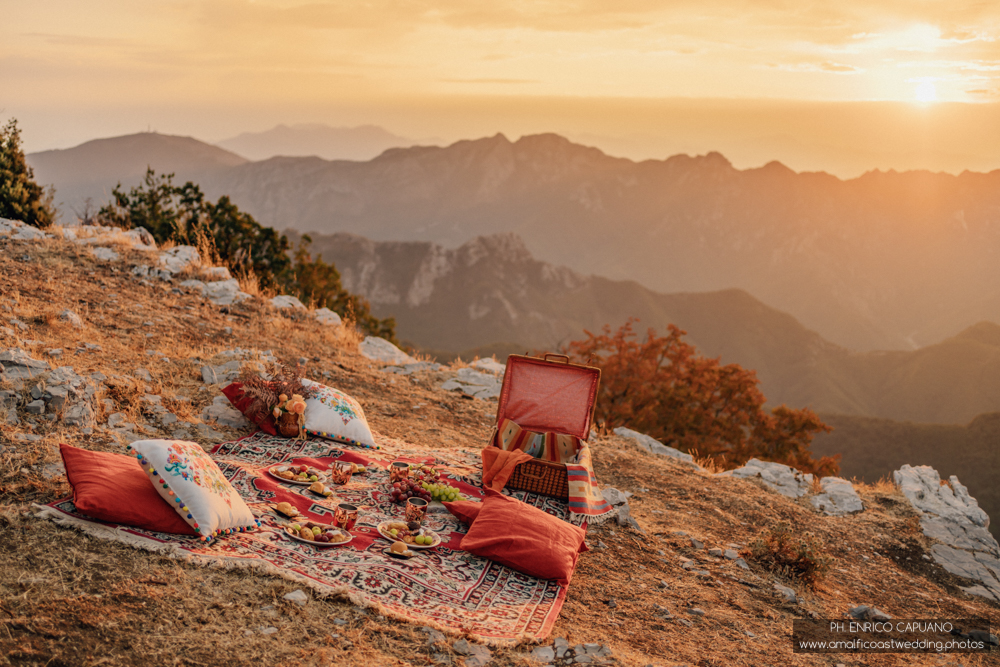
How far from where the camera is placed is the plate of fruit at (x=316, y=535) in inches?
176

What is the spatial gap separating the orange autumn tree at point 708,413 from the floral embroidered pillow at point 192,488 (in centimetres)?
1692

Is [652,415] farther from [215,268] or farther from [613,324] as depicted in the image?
[613,324]

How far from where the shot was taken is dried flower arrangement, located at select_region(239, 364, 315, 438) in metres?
6.40

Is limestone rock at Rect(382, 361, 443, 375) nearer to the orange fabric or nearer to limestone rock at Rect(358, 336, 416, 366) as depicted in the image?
limestone rock at Rect(358, 336, 416, 366)

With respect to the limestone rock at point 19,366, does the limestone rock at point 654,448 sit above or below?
below

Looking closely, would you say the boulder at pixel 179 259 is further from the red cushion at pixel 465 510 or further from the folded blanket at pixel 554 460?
the red cushion at pixel 465 510

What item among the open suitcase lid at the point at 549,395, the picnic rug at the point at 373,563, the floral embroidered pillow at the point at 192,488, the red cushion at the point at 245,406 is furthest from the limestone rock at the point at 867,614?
Answer: the red cushion at the point at 245,406

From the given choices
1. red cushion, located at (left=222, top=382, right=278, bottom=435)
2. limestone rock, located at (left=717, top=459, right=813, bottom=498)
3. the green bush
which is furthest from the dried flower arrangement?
the green bush

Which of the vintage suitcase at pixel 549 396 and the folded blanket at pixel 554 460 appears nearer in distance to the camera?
the folded blanket at pixel 554 460

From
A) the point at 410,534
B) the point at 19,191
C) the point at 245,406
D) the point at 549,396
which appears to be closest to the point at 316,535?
the point at 410,534

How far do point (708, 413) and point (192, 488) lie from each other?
65.0 ft

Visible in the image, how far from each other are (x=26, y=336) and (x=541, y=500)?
5759 mm

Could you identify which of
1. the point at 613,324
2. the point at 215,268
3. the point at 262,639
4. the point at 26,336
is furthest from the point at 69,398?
the point at 613,324

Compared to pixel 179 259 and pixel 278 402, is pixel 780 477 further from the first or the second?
pixel 179 259
